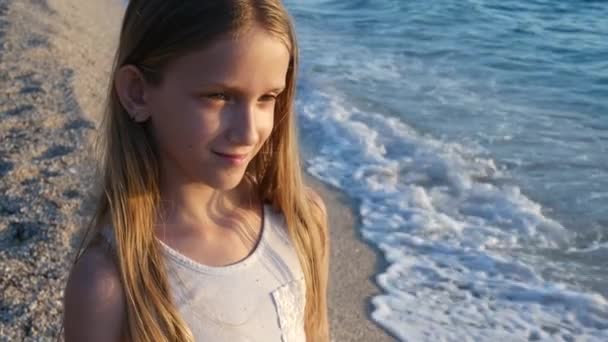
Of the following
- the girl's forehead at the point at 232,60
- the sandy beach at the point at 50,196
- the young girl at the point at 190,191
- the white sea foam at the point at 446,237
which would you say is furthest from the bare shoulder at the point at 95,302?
the white sea foam at the point at 446,237

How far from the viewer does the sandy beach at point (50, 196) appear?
3143 mm

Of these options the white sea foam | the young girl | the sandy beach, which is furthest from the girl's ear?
the white sea foam

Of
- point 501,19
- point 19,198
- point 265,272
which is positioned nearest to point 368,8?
point 501,19

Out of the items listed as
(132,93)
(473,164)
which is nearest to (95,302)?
(132,93)

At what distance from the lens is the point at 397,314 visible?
3.72 meters

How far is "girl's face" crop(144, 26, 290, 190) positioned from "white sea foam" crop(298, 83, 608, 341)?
214 centimetres

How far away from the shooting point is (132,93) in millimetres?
1667

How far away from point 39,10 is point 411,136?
17.1ft

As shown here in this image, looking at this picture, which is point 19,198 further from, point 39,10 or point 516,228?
point 39,10

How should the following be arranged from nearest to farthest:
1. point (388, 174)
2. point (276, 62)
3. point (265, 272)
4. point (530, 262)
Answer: point (276, 62) < point (265, 272) < point (530, 262) < point (388, 174)

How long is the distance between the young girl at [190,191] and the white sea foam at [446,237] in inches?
76.6

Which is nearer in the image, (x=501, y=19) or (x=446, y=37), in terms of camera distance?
(x=446, y=37)

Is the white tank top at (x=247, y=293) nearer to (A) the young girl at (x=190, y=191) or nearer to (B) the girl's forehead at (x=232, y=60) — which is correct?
(A) the young girl at (x=190, y=191)

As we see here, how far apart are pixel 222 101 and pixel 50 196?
2.67 metres
